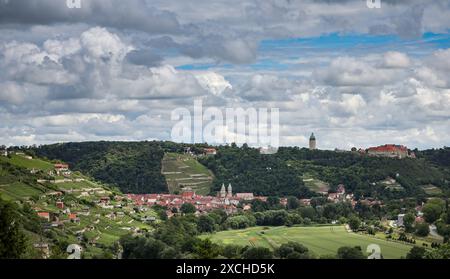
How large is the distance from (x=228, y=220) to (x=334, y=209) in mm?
14671

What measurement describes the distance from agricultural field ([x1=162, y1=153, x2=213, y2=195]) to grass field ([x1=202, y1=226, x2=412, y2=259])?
44.1 m

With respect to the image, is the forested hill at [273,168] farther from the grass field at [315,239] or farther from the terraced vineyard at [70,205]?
the grass field at [315,239]

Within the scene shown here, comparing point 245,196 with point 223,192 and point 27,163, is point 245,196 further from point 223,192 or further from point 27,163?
point 27,163

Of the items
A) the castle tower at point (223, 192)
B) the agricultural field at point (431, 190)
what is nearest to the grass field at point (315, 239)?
the agricultural field at point (431, 190)

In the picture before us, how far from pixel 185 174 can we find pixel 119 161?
11756 mm

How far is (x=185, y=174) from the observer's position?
120m

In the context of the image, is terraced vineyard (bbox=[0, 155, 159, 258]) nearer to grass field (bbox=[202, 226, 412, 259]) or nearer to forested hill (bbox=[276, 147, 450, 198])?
grass field (bbox=[202, 226, 412, 259])

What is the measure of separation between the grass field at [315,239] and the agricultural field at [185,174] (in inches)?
1735

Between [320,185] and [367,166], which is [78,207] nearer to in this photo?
[320,185]

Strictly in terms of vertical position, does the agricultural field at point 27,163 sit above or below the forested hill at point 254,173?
above

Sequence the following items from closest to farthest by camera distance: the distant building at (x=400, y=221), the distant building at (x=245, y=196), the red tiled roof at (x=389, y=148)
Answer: the distant building at (x=400, y=221) → the distant building at (x=245, y=196) → the red tiled roof at (x=389, y=148)

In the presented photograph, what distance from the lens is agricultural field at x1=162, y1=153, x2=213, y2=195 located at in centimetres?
11512

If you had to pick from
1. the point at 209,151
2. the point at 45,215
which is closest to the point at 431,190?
the point at 209,151

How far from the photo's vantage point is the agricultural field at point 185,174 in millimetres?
115125
